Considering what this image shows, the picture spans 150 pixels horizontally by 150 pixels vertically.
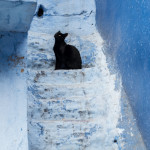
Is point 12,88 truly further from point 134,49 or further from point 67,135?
point 134,49

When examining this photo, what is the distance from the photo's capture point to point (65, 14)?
4.07 metres

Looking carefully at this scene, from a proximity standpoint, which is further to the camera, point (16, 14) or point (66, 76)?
point (66, 76)

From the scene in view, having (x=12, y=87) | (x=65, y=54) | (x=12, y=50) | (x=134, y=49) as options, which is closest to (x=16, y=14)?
(x=12, y=50)

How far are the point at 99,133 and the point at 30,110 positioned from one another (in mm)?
751

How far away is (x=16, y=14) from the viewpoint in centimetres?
142

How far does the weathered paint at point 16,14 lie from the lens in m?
1.32

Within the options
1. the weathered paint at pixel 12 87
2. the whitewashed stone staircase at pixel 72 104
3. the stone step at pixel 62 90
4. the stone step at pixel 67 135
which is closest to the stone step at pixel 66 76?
the whitewashed stone staircase at pixel 72 104

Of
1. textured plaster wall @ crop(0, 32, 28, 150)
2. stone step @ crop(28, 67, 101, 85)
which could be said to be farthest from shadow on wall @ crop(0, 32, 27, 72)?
stone step @ crop(28, 67, 101, 85)

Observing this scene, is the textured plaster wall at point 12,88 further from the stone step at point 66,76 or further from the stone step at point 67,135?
the stone step at point 66,76

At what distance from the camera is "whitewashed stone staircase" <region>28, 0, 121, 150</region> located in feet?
8.58

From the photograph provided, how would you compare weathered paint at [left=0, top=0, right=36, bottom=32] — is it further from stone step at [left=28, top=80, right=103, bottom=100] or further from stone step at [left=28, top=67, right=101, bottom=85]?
stone step at [left=28, top=67, right=101, bottom=85]

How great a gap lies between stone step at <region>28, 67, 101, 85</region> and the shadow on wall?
4.39 feet

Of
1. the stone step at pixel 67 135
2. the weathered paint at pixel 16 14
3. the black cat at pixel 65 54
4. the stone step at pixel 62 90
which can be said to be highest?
the weathered paint at pixel 16 14

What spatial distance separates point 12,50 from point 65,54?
6.72 ft
